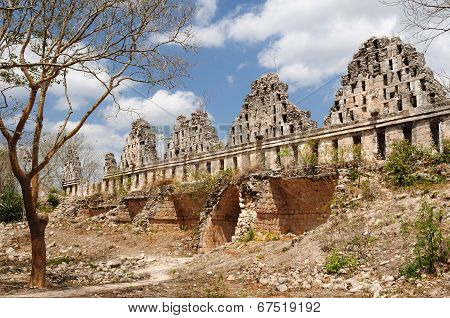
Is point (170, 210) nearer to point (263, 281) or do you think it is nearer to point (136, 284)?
point (136, 284)

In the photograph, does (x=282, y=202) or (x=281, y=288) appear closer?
(x=281, y=288)

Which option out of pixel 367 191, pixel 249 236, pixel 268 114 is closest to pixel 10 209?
pixel 268 114

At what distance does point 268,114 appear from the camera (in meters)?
37.4

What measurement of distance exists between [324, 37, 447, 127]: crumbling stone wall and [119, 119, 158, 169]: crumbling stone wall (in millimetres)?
17935

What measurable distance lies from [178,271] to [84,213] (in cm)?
1936

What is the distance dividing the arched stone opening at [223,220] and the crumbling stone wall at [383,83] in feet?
35.5

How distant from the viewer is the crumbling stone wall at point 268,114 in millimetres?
35125

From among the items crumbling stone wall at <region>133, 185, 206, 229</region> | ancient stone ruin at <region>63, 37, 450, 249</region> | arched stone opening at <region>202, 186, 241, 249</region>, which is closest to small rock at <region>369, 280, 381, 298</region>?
ancient stone ruin at <region>63, 37, 450, 249</region>

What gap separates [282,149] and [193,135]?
17464 mm

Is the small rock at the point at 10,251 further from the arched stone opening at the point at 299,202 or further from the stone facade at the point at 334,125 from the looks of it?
the arched stone opening at the point at 299,202

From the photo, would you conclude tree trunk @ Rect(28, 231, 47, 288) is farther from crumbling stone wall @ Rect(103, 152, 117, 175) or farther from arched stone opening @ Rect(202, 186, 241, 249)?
crumbling stone wall @ Rect(103, 152, 117, 175)
